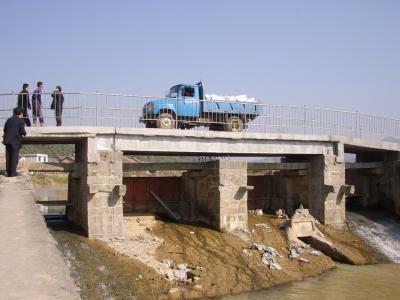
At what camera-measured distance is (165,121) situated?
15336 millimetres

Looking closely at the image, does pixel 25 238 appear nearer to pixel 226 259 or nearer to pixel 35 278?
pixel 35 278

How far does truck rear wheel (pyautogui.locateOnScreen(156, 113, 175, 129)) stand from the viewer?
15.2 meters

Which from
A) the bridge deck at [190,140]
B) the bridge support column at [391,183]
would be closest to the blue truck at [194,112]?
the bridge deck at [190,140]

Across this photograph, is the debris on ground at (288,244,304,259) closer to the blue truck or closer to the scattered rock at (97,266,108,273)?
the blue truck

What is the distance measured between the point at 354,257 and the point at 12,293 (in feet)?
43.3

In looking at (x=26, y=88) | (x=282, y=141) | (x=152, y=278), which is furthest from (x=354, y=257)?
(x=26, y=88)

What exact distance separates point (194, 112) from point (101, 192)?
5268 millimetres

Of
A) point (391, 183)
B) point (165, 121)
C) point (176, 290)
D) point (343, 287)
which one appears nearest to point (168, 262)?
point (176, 290)

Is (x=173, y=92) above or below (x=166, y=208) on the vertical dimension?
above

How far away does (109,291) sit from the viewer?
29.1 feet

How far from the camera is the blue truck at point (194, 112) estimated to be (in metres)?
15.3

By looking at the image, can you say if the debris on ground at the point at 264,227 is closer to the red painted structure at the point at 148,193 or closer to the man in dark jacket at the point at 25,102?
the red painted structure at the point at 148,193

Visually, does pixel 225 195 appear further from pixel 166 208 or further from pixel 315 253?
pixel 315 253

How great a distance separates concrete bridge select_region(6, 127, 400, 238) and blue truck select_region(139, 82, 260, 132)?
1229 mm
